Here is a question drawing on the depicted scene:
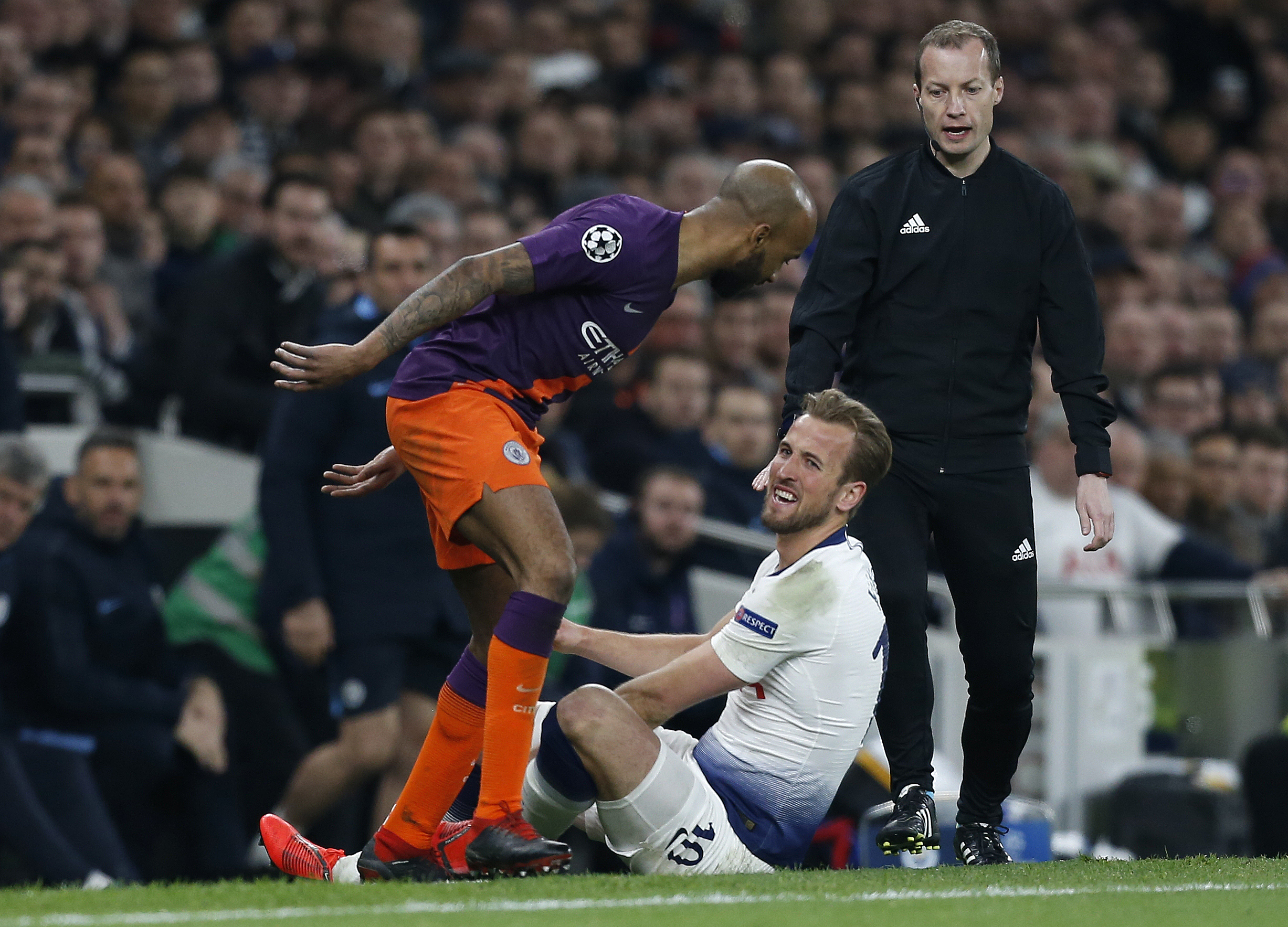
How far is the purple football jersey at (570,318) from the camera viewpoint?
5.14 meters

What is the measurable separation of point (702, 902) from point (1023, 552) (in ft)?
5.37

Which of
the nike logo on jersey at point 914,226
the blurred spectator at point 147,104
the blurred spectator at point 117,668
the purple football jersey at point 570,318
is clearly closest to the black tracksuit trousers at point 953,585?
the nike logo on jersey at point 914,226

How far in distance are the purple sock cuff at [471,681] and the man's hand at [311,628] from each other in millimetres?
2453

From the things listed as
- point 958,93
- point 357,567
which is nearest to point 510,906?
point 958,93

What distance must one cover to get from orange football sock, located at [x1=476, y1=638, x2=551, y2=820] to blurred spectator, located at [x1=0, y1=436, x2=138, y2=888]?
9.37ft

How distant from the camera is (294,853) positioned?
17.9ft

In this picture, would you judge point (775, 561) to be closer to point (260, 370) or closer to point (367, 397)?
point (367, 397)

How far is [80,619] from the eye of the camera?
7.93 meters

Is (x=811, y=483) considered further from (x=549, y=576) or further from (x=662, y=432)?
(x=662, y=432)

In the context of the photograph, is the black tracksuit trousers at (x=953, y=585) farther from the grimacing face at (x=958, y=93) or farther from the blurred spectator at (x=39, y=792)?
the blurred spectator at (x=39, y=792)

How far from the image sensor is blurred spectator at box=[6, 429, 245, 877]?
7.81 metres

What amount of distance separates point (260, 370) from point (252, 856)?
7.45ft

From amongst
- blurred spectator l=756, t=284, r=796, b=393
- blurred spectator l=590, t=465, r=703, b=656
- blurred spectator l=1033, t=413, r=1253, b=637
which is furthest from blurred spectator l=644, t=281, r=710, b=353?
blurred spectator l=1033, t=413, r=1253, b=637

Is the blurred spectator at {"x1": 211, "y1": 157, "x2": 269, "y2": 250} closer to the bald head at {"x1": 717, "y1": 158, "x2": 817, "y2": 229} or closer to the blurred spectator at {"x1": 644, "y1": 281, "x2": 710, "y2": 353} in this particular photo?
the blurred spectator at {"x1": 644, "y1": 281, "x2": 710, "y2": 353}
